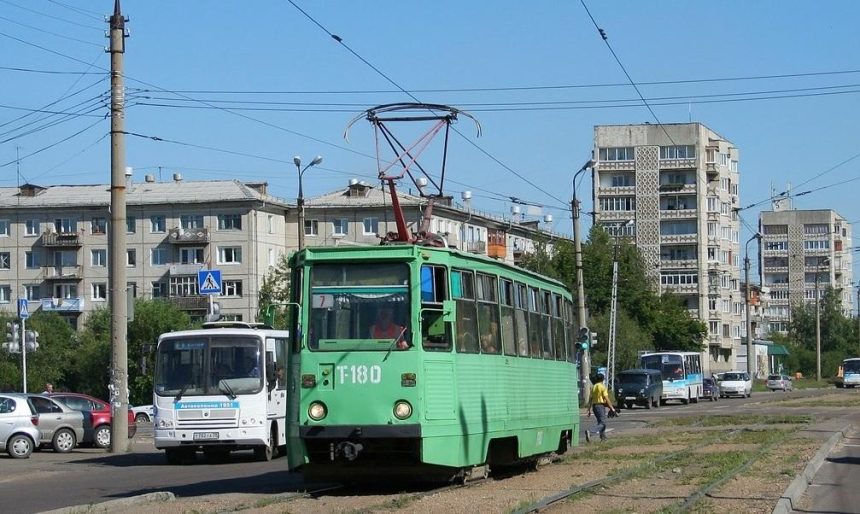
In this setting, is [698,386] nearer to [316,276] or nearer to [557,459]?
[557,459]

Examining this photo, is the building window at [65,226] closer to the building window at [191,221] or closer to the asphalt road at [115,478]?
the building window at [191,221]

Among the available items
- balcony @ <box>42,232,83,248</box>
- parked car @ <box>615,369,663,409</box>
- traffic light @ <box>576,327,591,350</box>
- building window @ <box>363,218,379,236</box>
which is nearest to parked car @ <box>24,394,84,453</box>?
traffic light @ <box>576,327,591,350</box>

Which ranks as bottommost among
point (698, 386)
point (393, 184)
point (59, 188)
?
point (698, 386)

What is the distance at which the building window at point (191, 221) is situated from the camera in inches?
3639

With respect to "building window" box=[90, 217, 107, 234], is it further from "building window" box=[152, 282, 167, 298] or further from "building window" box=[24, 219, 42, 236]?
"building window" box=[152, 282, 167, 298]

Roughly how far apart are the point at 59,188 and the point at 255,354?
77.8m

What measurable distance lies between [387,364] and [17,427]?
16020 mm

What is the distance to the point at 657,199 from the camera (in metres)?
115

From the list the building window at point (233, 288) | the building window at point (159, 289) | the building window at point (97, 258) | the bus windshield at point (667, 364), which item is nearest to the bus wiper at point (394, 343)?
the bus windshield at point (667, 364)

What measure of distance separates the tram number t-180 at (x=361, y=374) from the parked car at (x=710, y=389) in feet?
192

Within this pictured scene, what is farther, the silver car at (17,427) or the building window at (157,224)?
the building window at (157,224)

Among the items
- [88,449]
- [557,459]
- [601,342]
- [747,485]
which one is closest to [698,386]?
[601,342]

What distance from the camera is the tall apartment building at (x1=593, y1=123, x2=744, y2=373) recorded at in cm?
11388

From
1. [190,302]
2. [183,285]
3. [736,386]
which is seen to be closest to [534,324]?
[736,386]
